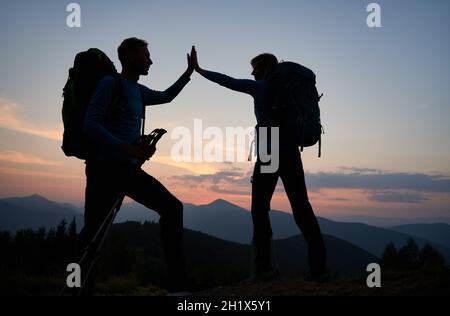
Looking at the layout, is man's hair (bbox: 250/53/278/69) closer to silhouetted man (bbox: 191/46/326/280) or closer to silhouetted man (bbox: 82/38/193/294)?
silhouetted man (bbox: 191/46/326/280)

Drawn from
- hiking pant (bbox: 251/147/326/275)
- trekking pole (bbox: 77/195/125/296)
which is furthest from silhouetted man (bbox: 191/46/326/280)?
trekking pole (bbox: 77/195/125/296)

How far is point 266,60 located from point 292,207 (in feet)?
8.50

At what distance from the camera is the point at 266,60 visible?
21.6ft

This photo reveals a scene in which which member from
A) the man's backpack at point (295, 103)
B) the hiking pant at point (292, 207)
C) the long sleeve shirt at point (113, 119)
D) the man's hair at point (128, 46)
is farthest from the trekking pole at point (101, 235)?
the man's backpack at point (295, 103)

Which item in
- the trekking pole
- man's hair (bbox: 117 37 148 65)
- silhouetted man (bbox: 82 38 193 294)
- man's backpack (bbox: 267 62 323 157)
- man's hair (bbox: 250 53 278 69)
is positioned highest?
man's hair (bbox: 250 53 278 69)

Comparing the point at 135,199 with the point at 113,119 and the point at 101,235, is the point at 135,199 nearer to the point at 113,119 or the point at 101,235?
the point at 101,235

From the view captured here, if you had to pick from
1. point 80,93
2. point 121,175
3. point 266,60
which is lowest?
point 121,175

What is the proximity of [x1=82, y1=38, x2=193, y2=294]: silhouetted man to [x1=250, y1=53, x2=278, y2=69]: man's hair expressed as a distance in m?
2.67

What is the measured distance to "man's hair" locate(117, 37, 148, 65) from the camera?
5.00m

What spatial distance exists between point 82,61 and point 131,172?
1536mm

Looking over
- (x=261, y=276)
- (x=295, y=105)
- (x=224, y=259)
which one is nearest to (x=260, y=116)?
(x=295, y=105)

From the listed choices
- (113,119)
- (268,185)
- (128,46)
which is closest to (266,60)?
(268,185)
